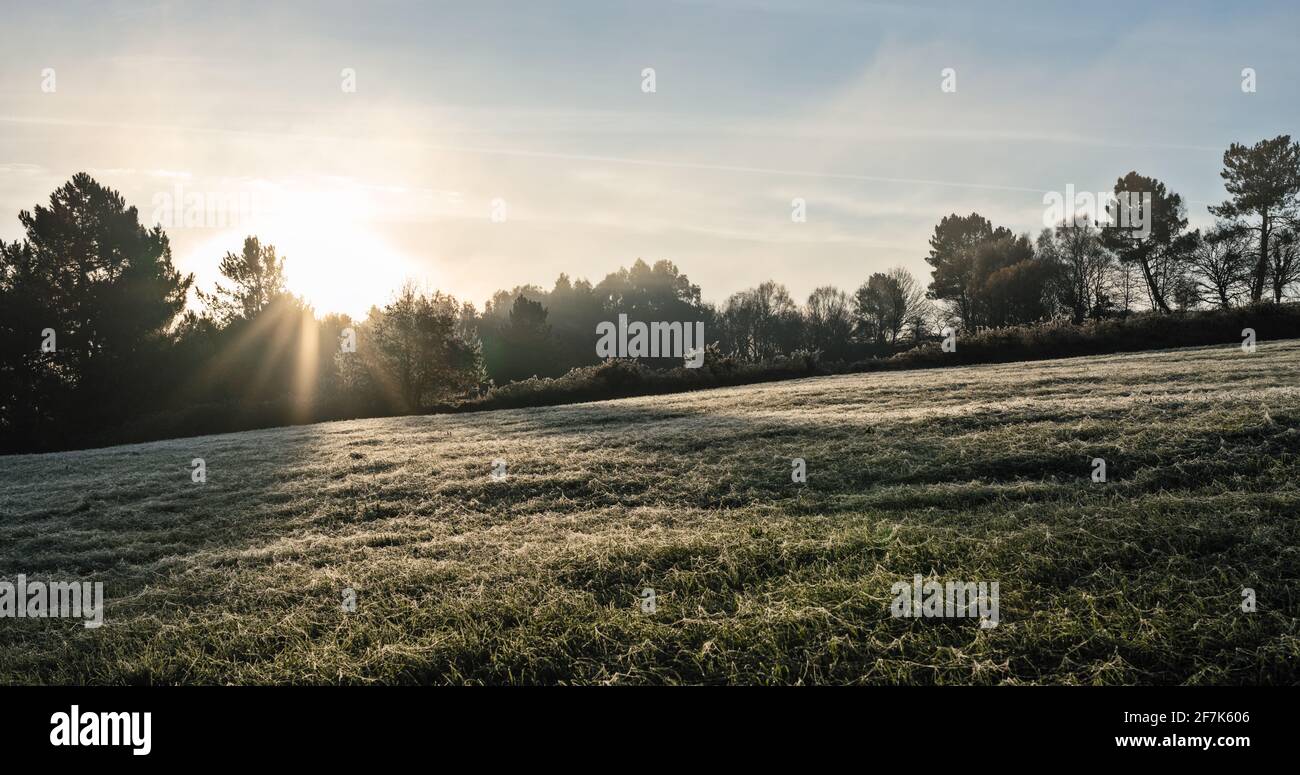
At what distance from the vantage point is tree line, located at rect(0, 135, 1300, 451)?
29.1 m

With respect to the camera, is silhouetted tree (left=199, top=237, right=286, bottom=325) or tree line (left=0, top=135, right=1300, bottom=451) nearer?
tree line (left=0, top=135, right=1300, bottom=451)

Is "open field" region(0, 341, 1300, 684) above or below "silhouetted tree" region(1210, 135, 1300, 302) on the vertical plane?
→ below

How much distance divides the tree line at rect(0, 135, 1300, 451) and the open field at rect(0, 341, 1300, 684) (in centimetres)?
2075

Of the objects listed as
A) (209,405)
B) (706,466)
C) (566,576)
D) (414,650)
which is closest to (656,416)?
(706,466)

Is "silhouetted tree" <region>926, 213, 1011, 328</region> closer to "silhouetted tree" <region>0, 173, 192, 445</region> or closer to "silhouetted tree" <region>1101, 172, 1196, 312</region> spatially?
"silhouetted tree" <region>1101, 172, 1196, 312</region>

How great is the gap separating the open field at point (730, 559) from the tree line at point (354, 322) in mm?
20745

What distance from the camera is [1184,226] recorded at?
45.0 meters

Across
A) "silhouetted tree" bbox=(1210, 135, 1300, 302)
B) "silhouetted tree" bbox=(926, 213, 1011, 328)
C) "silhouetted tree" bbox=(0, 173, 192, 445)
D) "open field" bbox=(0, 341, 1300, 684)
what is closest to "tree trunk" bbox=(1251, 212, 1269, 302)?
"silhouetted tree" bbox=(1210, 135, 1300, 302)

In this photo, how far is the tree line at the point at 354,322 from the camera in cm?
2911

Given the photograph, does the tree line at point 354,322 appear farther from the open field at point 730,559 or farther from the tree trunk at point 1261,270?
the open field at point 730,559
